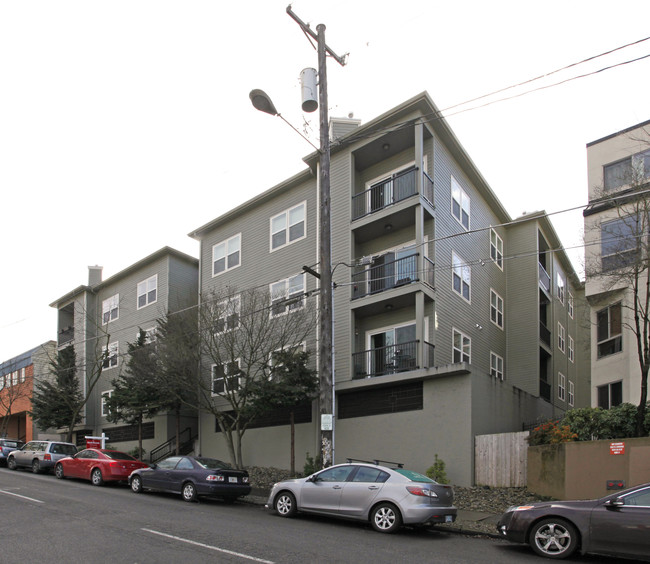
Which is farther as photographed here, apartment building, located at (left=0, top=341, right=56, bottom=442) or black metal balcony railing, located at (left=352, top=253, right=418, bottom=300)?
apartment building, located at (left=0, top=341, right=56, bottom=442)

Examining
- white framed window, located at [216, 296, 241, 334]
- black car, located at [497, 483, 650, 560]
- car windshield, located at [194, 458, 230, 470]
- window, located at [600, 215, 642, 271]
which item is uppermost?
window, located at [600, 215, 642, 271]

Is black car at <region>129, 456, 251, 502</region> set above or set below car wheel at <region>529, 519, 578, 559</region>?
below

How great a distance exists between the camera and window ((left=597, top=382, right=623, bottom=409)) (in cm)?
2006

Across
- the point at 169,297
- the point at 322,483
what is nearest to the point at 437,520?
the point at 322,483

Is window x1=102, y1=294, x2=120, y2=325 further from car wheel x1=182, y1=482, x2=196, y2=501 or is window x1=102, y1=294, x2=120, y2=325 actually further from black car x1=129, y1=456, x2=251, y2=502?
car wheel x1=182, y1=482, x2=196, y2=501

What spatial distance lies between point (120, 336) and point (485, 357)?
62.0 ft

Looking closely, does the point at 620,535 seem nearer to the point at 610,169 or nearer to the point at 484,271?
the point at 610,169

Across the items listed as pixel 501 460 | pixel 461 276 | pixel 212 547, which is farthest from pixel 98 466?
pixel 461 276

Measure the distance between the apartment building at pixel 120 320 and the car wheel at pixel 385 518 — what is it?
1612cm

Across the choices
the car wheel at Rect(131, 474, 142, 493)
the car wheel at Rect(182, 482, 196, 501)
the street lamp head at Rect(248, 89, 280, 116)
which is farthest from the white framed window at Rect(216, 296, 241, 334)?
the street lamp head at Rect(248, 89, 280, 116)

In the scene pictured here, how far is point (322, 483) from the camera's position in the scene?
43.6 ft

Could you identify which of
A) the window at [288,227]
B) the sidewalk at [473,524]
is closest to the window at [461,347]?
the window at [288,227]

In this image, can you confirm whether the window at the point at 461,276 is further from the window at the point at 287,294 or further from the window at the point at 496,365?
the window at the point at 287,294

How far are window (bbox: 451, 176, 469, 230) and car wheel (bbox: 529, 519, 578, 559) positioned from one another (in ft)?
49.8
